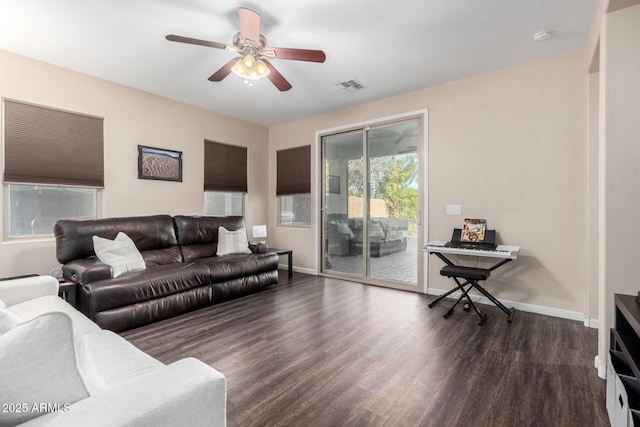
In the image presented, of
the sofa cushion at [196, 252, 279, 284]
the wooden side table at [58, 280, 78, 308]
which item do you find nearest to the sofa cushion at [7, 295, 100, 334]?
the wooden side table at [58, 280, 78, 308]

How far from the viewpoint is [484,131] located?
11.5ft

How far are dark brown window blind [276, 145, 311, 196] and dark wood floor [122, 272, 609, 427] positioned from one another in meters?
2.42

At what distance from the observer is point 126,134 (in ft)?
12.7

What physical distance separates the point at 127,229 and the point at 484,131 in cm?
447

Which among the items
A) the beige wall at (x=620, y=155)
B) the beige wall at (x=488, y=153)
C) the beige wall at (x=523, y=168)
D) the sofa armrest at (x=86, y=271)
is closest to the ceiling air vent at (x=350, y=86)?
the beige wall at (x=488, y=153)

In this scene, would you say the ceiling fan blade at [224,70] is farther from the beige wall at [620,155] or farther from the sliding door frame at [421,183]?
the beige wall at [620,155]

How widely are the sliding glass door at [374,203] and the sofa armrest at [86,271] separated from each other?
3154mm

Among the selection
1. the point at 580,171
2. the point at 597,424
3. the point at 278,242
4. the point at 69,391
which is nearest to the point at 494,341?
the point at 597,424

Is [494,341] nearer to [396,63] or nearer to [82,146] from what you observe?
[396,63]

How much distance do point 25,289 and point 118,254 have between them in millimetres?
1183

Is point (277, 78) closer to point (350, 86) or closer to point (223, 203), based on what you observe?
point (350, 86)

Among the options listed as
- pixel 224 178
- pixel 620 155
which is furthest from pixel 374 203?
pixel 620 155

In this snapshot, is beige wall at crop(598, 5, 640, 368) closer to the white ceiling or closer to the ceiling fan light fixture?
the white ceiling

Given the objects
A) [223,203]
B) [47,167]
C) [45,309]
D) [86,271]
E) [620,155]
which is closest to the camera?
[45,309]
